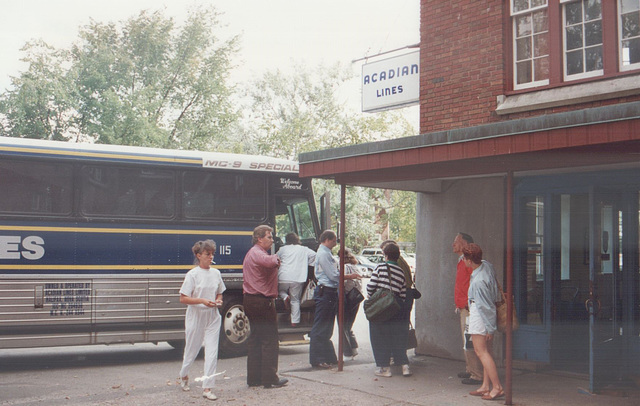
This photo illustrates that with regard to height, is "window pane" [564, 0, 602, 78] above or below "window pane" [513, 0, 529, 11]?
below

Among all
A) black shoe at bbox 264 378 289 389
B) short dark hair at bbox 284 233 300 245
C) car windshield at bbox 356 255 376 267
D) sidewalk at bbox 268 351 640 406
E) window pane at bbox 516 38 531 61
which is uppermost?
window pane at bbox 516 38 531 61

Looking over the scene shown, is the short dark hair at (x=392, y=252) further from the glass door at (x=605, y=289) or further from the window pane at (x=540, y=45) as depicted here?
the window pane at (x=540, y=45)

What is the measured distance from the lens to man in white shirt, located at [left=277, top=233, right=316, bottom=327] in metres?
10.7

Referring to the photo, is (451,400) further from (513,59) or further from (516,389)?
(513,59)

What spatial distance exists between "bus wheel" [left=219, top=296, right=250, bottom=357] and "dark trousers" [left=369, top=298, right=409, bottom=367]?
110 inches

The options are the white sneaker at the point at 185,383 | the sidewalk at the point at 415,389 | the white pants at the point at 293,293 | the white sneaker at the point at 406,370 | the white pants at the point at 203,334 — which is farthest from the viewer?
the white pants at the point at 293,293

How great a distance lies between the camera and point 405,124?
156 feet

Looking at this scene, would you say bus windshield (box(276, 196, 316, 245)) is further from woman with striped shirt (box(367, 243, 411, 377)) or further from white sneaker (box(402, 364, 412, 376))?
white sneaker (box(402, 364, 412, 376))

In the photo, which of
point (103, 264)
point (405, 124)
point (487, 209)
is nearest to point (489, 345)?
point (487, 209)

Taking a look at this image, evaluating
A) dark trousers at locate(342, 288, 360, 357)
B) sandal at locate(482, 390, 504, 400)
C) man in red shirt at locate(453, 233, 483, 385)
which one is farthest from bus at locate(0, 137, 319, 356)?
sandal at locate(482, 390, 504, 400)

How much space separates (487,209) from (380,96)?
3.28 meters

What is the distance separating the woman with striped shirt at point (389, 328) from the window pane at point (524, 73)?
10.1 ft

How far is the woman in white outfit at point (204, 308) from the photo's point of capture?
7.63m

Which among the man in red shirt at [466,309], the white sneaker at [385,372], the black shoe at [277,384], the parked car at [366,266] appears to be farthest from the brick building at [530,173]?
the parked car at [366,266]
